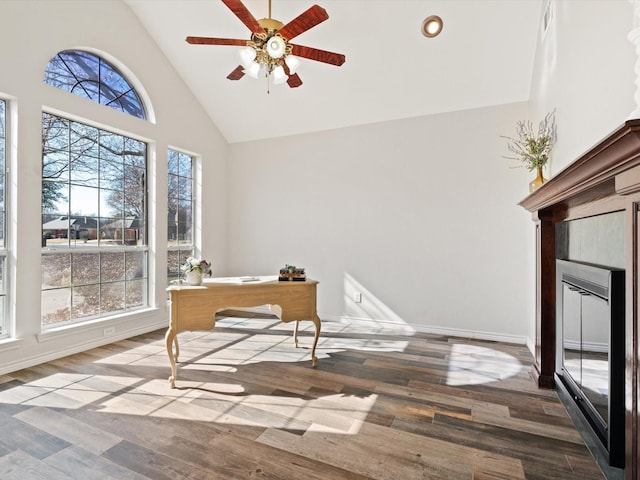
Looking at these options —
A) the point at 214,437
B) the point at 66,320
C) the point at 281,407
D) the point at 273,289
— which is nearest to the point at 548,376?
the point at 281,407

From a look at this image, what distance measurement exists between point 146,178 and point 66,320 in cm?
176

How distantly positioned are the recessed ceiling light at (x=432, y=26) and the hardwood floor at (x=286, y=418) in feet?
10.3

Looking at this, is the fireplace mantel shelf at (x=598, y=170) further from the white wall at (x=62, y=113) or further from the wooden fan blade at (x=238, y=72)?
the white wall at (x=62, y=113)

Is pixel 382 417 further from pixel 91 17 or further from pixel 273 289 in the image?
pixel 91 17

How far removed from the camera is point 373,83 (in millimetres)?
4031

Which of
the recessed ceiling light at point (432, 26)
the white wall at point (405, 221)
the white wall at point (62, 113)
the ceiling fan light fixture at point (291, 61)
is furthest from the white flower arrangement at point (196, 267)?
the recessed ceiling light at point (432, 26)

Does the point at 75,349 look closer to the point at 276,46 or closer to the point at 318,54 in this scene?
the point at 276,46

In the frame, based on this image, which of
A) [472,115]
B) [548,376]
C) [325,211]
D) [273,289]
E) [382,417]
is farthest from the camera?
[325,211]

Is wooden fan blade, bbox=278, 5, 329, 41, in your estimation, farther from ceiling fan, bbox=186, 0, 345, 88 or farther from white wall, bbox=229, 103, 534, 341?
white wall, bbox=229, 103, 534, 341

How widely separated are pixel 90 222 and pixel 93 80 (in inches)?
57.7

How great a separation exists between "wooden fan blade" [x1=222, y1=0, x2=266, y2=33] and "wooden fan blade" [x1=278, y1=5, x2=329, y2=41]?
0.53ft

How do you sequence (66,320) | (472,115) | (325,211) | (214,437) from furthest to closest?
(325,211) < (472,115) < (66,320) < (214,437)

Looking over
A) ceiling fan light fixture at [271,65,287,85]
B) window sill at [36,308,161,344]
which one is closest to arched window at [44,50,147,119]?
ceiling fan light fixture at [271,65,287,85]

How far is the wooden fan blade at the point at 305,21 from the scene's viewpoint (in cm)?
215
